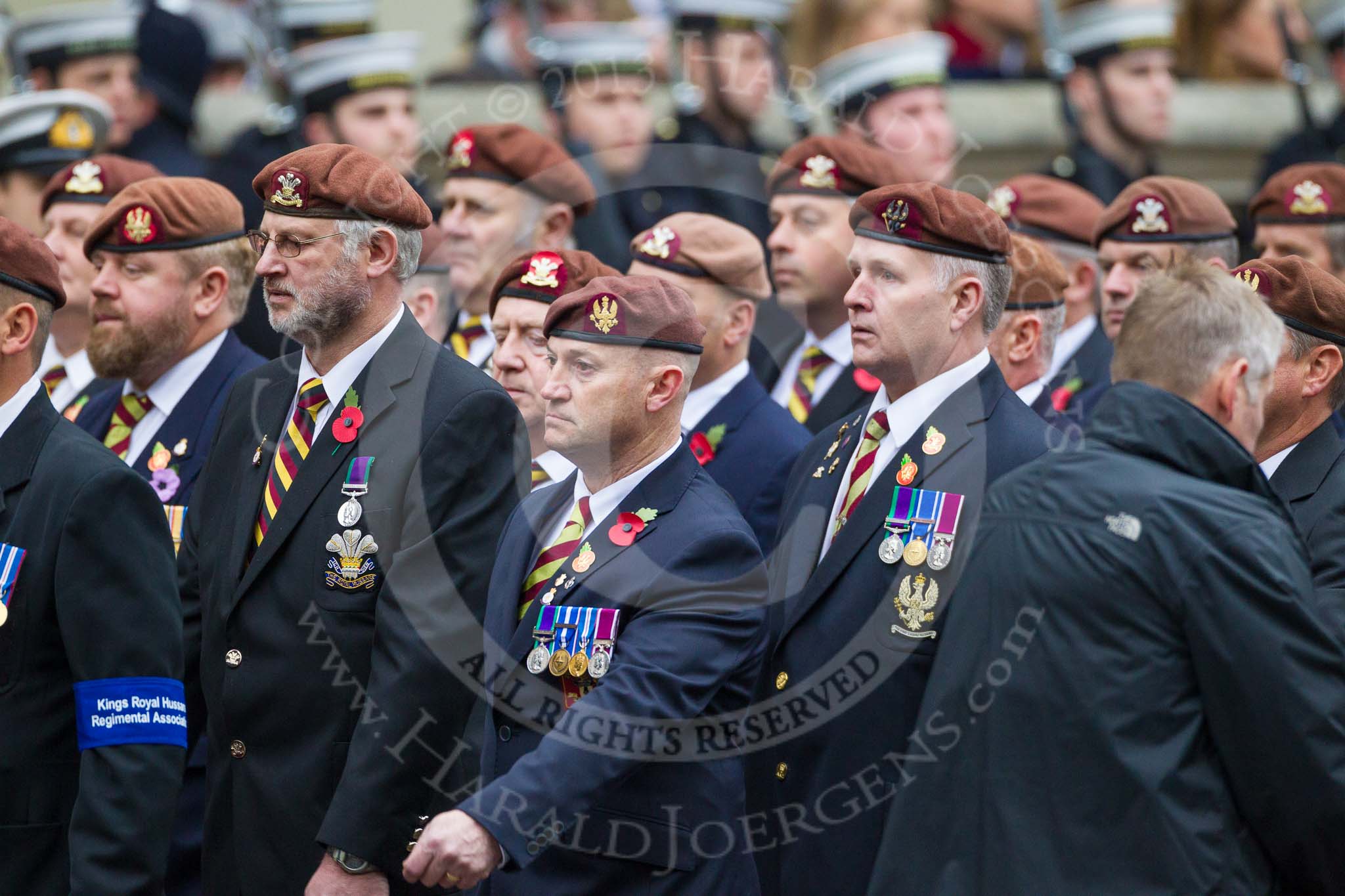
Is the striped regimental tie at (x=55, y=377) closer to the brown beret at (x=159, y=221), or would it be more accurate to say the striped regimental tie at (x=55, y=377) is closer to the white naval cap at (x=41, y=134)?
the brown beret at (x=159, y=221)

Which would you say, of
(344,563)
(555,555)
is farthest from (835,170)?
(344,563)

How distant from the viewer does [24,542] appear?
425 cm

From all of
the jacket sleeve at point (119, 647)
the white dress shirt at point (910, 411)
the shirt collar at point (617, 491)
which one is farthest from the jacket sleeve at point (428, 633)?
the white dress shirt at point (910, 411)

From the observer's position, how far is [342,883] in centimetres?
441

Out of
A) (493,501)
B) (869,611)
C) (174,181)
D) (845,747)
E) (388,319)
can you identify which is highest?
(174,181)

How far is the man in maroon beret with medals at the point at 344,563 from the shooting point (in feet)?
14.7

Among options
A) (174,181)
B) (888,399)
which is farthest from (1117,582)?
(174,181)

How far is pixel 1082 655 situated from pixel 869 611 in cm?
94

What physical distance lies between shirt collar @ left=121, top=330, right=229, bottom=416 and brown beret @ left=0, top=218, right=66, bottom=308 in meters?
1.03

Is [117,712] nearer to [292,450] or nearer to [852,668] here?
[292,450]

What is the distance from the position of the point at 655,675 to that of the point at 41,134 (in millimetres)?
4748

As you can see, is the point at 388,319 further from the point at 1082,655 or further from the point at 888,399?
the point at 1082,655

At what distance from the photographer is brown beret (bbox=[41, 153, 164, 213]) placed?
6688mm

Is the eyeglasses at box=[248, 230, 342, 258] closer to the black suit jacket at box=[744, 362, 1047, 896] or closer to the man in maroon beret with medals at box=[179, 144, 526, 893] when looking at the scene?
the man in maroon beret with medals at box=[179, 144, 526, 893]
